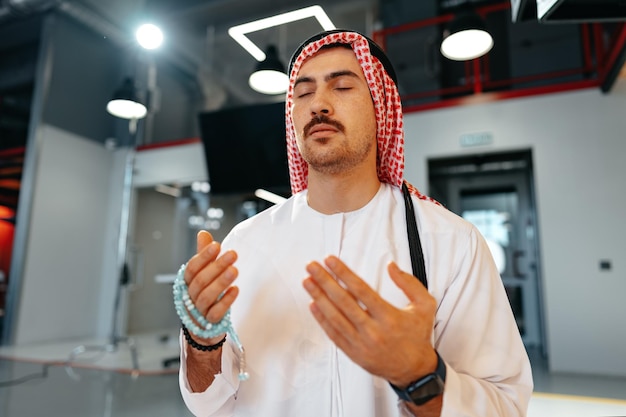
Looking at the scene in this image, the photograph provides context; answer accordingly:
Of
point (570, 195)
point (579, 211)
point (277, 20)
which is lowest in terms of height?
point (579, 211)

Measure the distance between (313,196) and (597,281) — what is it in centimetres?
398

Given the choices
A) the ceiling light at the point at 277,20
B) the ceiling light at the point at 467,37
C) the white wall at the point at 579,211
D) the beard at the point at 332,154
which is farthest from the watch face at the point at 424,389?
the white wall at the point at 579,211

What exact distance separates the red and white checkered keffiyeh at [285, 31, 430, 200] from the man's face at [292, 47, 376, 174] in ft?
0.07

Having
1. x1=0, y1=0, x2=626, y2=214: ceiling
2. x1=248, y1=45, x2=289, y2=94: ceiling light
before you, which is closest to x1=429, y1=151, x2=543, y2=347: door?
x1=0, y1=0, x2=626, y2=214: ceiling

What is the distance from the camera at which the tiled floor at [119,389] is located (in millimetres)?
2639

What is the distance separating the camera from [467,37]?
3.17 m

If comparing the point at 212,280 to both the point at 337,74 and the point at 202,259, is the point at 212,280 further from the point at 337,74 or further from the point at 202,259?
the point at 337,74

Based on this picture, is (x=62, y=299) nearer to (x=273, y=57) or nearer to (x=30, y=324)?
(x=30, y=324)

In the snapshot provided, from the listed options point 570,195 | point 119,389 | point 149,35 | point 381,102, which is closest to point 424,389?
point 381,102

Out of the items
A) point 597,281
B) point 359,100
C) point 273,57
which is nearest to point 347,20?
point 273,57

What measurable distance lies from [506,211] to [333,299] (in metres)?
6.07

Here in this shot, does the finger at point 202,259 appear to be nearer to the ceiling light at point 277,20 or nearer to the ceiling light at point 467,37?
the ceiling light at point 277,20

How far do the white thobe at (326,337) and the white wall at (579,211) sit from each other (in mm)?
3760

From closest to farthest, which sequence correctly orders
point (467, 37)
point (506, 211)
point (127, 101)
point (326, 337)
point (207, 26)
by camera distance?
1. point (326, 337)
2. point (467, 37)
3. point (127, 101)
4. point (506, 211)
5. point (207, 26)
